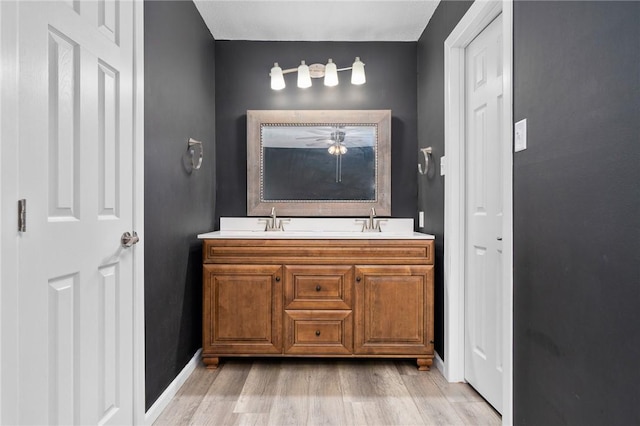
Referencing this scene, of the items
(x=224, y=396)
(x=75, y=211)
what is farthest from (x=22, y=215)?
(x=224, y=396)

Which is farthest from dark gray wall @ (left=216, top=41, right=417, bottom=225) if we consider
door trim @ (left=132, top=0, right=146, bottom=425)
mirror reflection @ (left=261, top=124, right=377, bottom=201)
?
door trim @ (left=132, top=0, right=146, bottom=425)

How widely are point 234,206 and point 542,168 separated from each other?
2245 mm

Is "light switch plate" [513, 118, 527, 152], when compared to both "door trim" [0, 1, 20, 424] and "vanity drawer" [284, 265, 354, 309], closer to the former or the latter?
"vanity drawer" [284, 265, 354, 309]

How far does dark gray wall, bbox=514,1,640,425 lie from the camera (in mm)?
1056

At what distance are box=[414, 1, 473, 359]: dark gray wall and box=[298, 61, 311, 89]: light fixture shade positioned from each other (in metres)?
0.83

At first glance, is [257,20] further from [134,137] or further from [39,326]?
[39,326]

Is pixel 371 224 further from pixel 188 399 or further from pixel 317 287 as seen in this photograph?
pixel 188 399

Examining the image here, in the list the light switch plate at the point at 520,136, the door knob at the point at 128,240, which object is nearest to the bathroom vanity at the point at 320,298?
the door knob at the point at 128,240

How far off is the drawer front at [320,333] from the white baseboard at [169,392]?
1.94ft

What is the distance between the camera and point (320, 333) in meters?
2.58

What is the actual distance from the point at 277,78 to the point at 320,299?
1.59m

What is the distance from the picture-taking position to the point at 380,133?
3.13m

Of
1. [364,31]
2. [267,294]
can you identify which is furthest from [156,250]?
[364,31]

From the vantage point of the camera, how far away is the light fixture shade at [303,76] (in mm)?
3000
